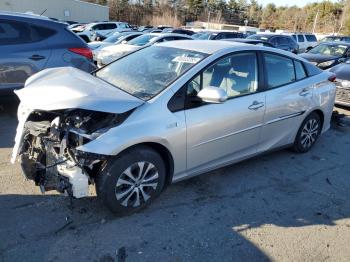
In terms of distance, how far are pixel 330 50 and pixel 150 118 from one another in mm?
11277

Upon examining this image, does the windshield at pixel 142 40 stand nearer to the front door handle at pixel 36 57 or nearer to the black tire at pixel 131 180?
the front door handle at pixel 36 57

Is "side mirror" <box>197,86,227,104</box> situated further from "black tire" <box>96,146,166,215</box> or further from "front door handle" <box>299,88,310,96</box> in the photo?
"front door handle" <box>299,88,310,96</box>

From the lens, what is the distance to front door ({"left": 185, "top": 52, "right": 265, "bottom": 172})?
11.7 feet

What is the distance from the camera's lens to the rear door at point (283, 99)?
4.34 m

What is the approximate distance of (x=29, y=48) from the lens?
18.6 feet

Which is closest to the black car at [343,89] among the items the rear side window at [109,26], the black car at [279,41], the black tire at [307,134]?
the black tire at [307,134]

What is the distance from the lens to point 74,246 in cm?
291

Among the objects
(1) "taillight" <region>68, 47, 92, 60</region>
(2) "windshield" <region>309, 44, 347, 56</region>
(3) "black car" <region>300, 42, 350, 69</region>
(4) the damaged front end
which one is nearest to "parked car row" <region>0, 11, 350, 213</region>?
(4) the damaged front end

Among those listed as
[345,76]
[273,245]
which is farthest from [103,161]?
[345,76]

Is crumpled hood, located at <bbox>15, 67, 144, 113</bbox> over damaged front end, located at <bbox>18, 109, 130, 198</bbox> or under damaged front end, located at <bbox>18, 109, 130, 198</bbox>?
over

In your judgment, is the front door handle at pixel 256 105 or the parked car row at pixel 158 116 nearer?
the parked car row at pixel 158 116

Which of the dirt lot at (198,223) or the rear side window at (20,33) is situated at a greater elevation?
the rear side window at (20,33)

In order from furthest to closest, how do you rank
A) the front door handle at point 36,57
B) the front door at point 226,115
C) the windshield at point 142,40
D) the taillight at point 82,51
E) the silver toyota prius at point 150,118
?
the windshield at point 142,40
the taillight at point 82,51
the front door handle at point 36,57
the front door at point 226,115
the silver toyota prius at point 150,118

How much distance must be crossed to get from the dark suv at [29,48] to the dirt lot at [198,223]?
5.98 feet
